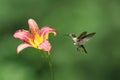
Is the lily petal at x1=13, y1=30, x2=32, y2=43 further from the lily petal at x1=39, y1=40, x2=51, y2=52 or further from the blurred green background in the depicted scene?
the blurred green background

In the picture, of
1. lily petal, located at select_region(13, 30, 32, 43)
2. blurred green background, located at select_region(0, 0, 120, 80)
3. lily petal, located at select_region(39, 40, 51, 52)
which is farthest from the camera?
blurred green background, located at select_region(0, 0, 120, 80)

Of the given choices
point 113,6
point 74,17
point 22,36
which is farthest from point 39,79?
point 22,36

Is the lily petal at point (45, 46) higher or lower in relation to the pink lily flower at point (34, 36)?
lower

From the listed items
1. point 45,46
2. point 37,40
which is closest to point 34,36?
point 37,40

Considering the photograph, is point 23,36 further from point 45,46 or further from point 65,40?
point 65,40

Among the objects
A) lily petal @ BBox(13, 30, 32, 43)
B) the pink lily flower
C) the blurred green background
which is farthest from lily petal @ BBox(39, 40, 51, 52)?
the blurred green background

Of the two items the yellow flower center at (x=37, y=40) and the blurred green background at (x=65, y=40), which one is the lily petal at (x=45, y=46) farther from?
the blurred green background at (x=65, y=40)

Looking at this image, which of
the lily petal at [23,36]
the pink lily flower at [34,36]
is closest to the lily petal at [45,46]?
the pink lily flower at [34,36]

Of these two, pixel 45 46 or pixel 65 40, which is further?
pixel 65 40
